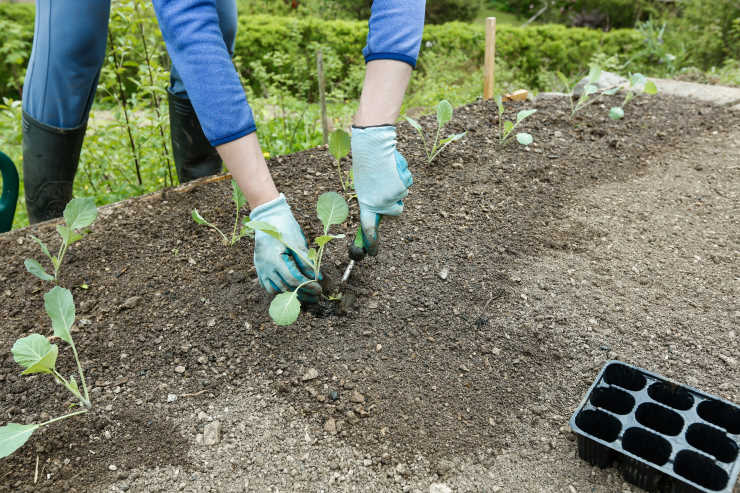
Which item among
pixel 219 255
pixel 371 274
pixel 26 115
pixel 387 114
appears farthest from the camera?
pixel 26 115

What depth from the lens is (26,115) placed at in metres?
1.87

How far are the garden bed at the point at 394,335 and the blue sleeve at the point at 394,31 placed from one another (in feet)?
2.14

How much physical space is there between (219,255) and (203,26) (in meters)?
0.77

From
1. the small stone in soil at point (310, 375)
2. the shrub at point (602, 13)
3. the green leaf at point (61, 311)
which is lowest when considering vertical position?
the shrub at point (602, 13)

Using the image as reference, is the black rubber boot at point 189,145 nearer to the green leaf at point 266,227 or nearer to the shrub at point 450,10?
the green leaf at point 266,227

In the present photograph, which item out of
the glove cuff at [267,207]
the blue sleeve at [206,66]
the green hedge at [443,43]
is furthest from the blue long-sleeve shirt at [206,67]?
the green hedge at [443,43]

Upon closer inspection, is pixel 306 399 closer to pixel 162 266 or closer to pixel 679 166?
pixel 162 266

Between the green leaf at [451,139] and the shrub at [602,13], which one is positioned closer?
the green leaf at [451,139]

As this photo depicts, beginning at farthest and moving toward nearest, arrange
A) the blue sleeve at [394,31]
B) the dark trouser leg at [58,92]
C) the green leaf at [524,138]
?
the green leaf at [524,138] → the dark trouser leg at [58,92] → the blue sleeve at [394,31]

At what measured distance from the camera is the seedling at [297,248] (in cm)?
120

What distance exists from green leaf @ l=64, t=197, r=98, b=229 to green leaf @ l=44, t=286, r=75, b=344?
0.32 metres

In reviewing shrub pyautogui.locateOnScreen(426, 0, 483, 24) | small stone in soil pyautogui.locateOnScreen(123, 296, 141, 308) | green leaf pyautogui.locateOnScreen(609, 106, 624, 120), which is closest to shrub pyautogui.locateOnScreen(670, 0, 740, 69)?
shrub pyautogui.locateOnScreen(426, 0, 483, 24)

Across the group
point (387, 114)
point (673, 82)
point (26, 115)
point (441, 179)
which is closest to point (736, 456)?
point (387, 114)

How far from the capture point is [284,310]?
47.5 inches
